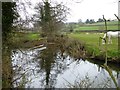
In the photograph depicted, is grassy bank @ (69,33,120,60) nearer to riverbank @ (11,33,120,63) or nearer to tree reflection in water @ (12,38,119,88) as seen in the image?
riverbank @ (11,33,120,63)

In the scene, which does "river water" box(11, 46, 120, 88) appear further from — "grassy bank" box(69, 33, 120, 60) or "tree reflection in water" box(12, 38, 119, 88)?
"grassy bank" box(69, 33, 120, 60)

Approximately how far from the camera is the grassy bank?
7980 mm

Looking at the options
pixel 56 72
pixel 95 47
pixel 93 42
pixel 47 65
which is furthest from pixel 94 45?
pixel 56 72

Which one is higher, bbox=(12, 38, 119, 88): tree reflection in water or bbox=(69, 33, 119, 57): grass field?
bbox=(69, 33, 119, 57): grass field

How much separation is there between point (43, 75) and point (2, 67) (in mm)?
2348

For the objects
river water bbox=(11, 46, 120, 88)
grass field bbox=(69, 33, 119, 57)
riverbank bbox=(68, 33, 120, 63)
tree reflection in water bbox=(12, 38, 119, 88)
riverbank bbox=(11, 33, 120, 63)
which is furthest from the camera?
grass field bbox=(69, 33, 119, 57)

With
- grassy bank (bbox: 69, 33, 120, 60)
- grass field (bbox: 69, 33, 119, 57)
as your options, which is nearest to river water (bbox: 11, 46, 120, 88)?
grassy bank (bbox: 69, 33, 120, 60)

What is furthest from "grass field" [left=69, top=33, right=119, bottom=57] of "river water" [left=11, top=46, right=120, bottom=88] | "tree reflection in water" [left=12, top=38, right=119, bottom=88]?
"river water" [left=11, top=46, right=120, bottom=88]

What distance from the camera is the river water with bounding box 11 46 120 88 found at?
4.15 m

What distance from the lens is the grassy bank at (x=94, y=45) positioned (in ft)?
26.2

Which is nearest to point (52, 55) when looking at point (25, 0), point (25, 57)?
point (25, 57)

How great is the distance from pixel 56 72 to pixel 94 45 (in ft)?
9.87

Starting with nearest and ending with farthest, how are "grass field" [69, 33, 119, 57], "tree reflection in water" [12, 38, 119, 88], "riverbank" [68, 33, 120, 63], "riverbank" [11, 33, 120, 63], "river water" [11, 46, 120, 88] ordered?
"river water" [11, 46, 120, 88]
"tree reflection in water" [12, 38, 119, 88]
"riverbank" [68, 33, 120, 63]
"riverbank" [11, 33, 120, 63]
"grass field" [69, 33, 119, 57]

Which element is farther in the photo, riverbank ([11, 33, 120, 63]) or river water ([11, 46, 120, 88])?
riverbank ([11, 33, 120, 63])
